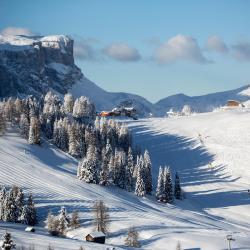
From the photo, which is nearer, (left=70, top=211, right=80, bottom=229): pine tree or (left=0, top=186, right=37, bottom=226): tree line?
(left=0, top=186, right=37, bottom=226): tree line

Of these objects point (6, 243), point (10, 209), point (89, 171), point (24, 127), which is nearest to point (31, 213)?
point (10, 209)

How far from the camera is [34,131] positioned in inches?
5704

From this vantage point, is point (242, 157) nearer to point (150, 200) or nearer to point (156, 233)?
point (150, 200)

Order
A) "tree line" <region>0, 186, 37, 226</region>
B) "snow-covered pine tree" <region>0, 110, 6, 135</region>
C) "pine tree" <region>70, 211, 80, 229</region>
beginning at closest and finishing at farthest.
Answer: "tree line" <region>0, 186, 37, 226</region>
"pine tree" <region>70, 211, 80, 229</region>
"snow-covered pine tree" <region>0, 110, 6, 135</region>

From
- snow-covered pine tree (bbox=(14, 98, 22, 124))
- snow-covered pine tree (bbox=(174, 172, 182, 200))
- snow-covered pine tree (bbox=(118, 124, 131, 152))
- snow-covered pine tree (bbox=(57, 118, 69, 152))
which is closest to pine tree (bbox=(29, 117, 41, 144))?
snow-covered pine tree (bbox=(57, 118, 69, 152))

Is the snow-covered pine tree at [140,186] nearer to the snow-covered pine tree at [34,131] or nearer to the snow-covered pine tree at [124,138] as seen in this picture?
A: the snow-covered pine tree at [34,131]

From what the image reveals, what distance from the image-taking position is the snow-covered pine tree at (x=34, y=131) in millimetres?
144000

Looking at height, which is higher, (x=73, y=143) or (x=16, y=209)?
(x=73, y=143)

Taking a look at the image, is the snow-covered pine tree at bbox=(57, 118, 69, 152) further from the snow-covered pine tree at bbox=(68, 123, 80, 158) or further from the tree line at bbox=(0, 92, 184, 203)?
the snow-covered pine tree at bbox=(68, 123, 80, 158)

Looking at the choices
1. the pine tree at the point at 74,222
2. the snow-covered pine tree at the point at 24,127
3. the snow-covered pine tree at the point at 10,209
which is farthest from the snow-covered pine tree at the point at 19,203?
the snow-covered pine tree at the point at 24,127

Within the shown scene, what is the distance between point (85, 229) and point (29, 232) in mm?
16056

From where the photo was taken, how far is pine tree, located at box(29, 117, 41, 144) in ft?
472

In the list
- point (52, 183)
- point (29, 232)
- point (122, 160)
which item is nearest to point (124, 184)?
point (122, 160)

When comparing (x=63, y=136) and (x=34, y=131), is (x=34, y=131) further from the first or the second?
(x=63, y=136)
